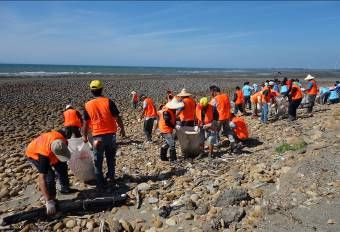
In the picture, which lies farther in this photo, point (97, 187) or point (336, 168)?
point (97, 187)

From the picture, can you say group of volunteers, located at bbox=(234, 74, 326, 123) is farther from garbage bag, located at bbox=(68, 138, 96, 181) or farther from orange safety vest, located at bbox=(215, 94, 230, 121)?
garbage bag, located at bbox=(68, 138, 96, 181)

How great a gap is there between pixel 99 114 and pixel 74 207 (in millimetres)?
1796

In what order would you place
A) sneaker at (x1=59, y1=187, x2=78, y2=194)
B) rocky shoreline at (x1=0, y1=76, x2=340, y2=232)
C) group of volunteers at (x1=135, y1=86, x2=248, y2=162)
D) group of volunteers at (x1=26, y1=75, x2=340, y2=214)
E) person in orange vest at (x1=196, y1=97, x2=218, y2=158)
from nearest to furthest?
rocky shoreline at (x1=0, y1=76, x2=340, y2=232) → group of volunteers at (x1=26, y1=75, x2=340, y2=214) → sneaker at (x1=59, y1=187, x2=78, y2=194) → group of volunteers at (x1=135, y1=86, x2=248, y2=162) → person in orange vest at (x1=196, y1=97, x2=218, y2=158)

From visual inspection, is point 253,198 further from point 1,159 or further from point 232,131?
point 1,159

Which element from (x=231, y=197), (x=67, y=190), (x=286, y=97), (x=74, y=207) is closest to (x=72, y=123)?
(x=67, y=190)

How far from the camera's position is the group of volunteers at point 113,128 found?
22.5 feet

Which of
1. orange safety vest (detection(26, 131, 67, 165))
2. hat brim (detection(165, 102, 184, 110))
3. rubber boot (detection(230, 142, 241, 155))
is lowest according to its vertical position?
rubber boot (detection(230, 142, 241, 155))

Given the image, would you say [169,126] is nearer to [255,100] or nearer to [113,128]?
[113,128]

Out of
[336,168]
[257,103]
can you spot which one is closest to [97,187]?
[336,168]

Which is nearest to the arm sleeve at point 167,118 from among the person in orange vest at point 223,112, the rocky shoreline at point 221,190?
the rocky shoreline at point 221,190

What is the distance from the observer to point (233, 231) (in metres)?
5.99

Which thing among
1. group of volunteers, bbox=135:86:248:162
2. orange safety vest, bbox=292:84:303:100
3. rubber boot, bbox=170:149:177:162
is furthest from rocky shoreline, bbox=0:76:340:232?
orange safety vest, bbox=292:84:303:100

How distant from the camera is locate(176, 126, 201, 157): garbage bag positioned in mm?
9875

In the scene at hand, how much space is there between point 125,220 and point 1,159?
6611mm
